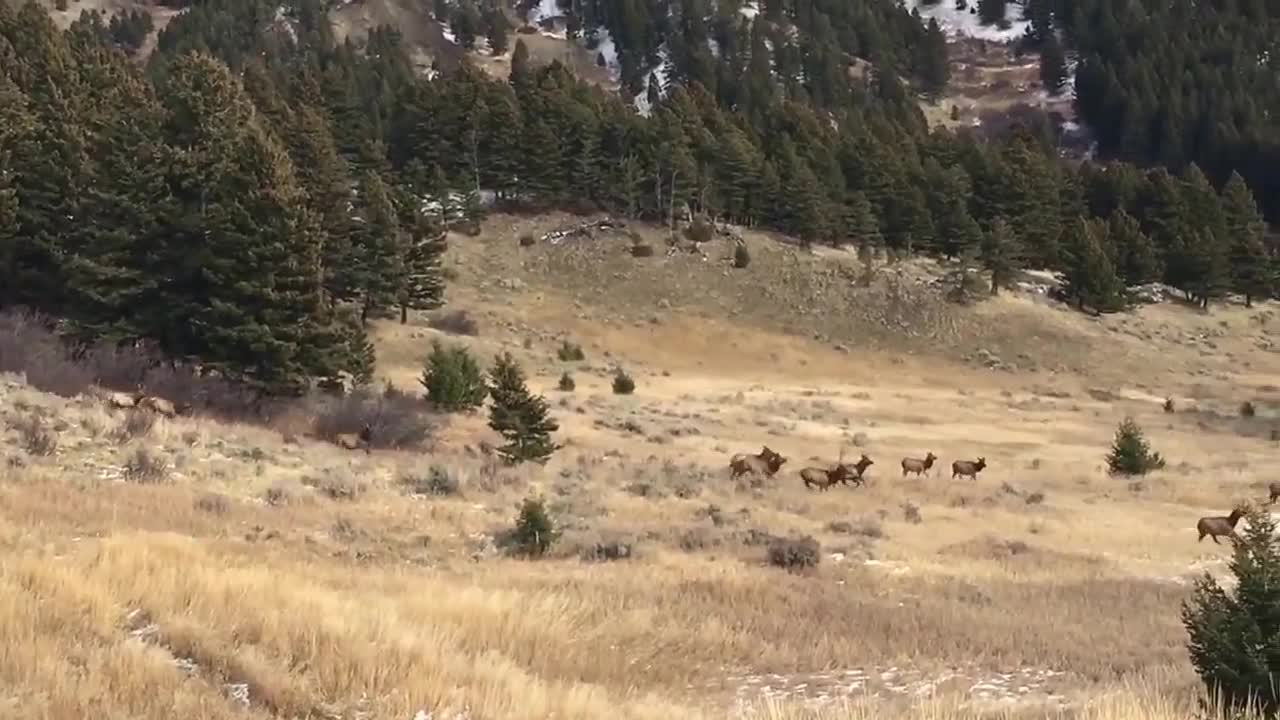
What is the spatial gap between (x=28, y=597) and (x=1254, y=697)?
298 inches

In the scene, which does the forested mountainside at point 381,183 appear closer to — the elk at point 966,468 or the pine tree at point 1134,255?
the pine tree at point 1134,255

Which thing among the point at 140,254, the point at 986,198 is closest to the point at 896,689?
the point at 140,254

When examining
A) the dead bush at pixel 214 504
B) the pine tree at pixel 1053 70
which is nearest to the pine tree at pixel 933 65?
the pine tree at pixel 1053 70

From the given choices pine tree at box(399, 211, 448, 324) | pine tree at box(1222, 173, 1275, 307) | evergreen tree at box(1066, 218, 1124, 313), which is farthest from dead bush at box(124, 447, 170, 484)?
pine tree at box(1222, 173, 1275, 307)

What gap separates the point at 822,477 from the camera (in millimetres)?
23391

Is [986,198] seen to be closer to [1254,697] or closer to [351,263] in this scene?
[351,263]

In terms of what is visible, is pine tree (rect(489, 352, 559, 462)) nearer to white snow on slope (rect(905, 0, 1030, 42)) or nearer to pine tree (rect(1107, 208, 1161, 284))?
pine tree (rect(1107, 208, 1161, 284))

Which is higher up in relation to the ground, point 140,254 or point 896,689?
point 140,254

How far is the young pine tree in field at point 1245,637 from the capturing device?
22.0 ft

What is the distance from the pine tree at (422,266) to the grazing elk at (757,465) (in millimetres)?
28344

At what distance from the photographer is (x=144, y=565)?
25.8 ft

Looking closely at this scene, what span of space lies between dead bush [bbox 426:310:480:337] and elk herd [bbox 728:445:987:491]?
28.2 meters

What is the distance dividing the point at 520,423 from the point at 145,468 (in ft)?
31.4

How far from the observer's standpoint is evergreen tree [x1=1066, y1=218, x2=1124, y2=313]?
63.7 metres
